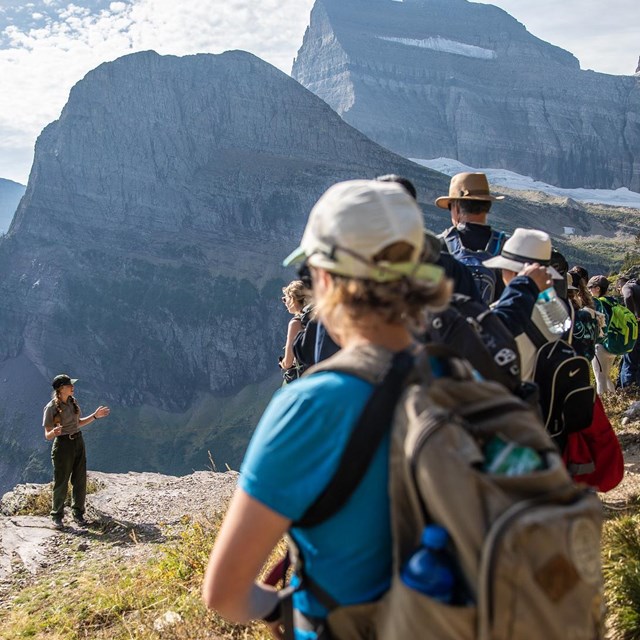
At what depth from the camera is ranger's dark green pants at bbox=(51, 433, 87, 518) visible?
9922 mm

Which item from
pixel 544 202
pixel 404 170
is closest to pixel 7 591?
pixel 404 170

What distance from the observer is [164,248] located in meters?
132

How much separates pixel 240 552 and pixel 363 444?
421mm

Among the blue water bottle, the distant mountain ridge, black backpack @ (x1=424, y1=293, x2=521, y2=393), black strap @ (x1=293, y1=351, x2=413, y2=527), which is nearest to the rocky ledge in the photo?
black backpack @ (x1=424, y1=293, x2=521, y2=393)

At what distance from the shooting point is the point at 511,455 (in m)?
1.51

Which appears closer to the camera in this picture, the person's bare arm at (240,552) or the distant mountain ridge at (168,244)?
the person's bare arm at (240,552)

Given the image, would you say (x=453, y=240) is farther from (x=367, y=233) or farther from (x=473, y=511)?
(x=473, y=511)

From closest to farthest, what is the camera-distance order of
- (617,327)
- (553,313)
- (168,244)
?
(553,313)
(617,327)
(168,244)

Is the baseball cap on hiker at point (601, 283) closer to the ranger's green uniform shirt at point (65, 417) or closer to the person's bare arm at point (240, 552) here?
the ranger's green uniform shirt at point (65, 417)

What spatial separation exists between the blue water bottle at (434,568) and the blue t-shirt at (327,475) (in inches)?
7.2

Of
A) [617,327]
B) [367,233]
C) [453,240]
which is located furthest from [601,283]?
[367,233]

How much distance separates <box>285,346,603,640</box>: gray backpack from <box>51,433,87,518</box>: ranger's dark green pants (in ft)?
29.7

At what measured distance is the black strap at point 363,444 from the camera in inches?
60.2

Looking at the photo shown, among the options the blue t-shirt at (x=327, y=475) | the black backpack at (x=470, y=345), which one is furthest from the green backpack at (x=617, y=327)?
the blue t-shirt at (x=327, y=475)
